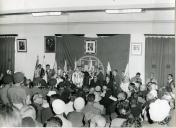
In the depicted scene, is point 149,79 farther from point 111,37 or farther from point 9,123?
point 9,123

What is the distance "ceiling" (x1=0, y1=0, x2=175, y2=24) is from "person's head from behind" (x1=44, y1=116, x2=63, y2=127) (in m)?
0.50

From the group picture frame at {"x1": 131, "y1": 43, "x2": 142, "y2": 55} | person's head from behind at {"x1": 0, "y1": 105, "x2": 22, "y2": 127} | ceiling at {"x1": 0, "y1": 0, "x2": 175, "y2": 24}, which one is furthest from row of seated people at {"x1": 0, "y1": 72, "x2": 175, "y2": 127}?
ceiling at {"x1": 0, "y1": 0, "x2": 175, "y2": 24}

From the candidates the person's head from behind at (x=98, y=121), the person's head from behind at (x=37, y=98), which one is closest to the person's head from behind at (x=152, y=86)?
the person's head from behind at (x=98, y=121)

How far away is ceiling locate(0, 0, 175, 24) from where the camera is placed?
1.40 m

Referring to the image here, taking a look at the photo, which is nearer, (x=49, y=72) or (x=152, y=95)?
(x=152, y=95)

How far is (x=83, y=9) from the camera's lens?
4.84 feet

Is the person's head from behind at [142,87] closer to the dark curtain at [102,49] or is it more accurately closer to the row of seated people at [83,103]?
the row of seated people at [83,103]

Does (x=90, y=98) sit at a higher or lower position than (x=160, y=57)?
lower

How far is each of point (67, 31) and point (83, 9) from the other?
136mm

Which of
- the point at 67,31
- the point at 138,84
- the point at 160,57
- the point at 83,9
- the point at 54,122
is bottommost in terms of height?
the point at 54,122

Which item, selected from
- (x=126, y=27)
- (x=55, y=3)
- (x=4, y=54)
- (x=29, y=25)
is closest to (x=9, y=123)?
(x=4, y=54)

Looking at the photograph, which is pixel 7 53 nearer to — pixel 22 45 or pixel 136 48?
pixel 22 45

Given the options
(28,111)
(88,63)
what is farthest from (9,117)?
(88,63)

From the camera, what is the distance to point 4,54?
160cm
